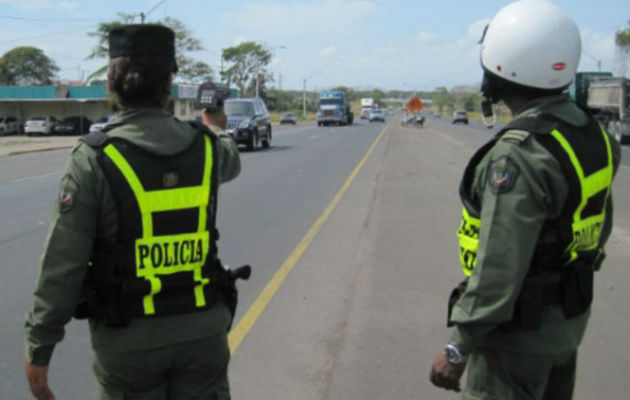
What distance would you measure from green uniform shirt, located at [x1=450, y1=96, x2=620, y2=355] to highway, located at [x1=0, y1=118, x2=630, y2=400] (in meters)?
1.93

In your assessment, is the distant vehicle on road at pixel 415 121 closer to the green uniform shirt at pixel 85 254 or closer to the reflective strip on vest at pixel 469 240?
the reflective strip on vest at pixel 469 240

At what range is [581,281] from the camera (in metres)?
2.26

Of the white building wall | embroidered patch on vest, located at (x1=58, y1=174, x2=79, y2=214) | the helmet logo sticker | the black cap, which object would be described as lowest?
the white building wall

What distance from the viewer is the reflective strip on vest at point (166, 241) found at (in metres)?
2.20

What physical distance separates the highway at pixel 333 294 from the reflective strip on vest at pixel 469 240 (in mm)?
1883

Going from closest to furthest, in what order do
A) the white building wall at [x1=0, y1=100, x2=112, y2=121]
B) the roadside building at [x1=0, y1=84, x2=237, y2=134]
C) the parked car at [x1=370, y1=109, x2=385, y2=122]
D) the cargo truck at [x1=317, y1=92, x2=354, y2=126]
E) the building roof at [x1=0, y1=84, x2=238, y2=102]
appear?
the building roof at [x1=0, y1=84, x2=238, y2=102], the roadside building at [x1=0, y1=84, x2=237, y2=134], the white building wall at [x1=0, y1=100, x2=112, y2=121], the cargo truck at [x1=317, y1=92, x2=354, y2=126], the parked car at [x1=370, y1=109, x2=385, y2=122]

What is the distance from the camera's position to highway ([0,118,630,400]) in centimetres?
425

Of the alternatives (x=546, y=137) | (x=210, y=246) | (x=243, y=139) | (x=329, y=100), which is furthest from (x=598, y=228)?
(x=329, y=100)

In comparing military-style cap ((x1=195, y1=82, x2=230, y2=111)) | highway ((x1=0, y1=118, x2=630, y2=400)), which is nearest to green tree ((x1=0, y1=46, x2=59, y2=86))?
highway ((x1=0, y1=118, x2=630, y2=400))

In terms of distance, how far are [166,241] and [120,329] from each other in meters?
0.33

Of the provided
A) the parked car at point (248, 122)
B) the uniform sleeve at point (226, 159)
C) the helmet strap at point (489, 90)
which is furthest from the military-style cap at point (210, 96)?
the parked car at point (248, 122)

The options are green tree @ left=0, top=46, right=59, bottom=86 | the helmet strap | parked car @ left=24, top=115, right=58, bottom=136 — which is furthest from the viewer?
green tree @ left=0, top=46, right=59, bottom=86

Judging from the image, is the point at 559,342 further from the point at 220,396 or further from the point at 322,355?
the point at 322,355

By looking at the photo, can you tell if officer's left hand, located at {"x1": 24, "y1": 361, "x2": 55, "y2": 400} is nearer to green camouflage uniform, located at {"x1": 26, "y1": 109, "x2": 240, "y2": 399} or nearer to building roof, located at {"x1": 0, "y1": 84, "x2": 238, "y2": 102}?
green camouflage uniform, located at {"x1": 26, "y1": 109, "x2": 240, "y2": 399}
